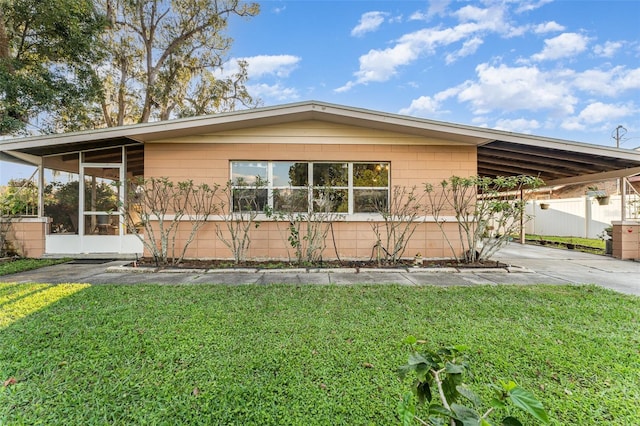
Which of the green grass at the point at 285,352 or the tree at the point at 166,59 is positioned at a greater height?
the tree at the point at 166,59

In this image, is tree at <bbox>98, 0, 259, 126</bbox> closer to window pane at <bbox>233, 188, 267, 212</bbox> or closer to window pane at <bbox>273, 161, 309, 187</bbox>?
window pane at <bbox>233, 188, 267, 212</bbox>

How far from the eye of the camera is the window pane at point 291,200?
6805mm

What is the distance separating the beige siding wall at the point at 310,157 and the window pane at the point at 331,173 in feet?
0.61

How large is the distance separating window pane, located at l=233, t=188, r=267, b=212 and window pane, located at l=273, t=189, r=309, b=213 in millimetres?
300

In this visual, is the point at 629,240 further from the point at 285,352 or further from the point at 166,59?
the point at 166,59

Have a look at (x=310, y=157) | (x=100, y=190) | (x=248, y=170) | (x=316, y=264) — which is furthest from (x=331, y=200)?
(x=100, y=190)

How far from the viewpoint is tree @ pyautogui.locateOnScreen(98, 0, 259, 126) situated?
13.8m

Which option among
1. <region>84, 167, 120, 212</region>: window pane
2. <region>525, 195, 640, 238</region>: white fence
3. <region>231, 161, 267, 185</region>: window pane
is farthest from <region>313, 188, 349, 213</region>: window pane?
<region>525, 195, 640, 238</region>: white fence

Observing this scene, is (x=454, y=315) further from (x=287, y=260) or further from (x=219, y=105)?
(x=219, y=105)

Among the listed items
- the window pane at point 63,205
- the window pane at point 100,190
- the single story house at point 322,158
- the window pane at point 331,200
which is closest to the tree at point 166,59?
the window pane at point 63,205

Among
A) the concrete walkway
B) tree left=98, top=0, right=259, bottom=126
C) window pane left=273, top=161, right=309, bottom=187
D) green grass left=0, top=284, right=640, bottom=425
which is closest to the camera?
green grass left=0, top=284, right=640, bottom=425

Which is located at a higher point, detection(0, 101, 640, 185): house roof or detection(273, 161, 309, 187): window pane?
detection(0, 101, 640, 185): house roof

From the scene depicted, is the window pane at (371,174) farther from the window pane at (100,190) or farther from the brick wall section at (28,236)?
the brick wall section at (28,236)

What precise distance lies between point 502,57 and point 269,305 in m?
15.9
